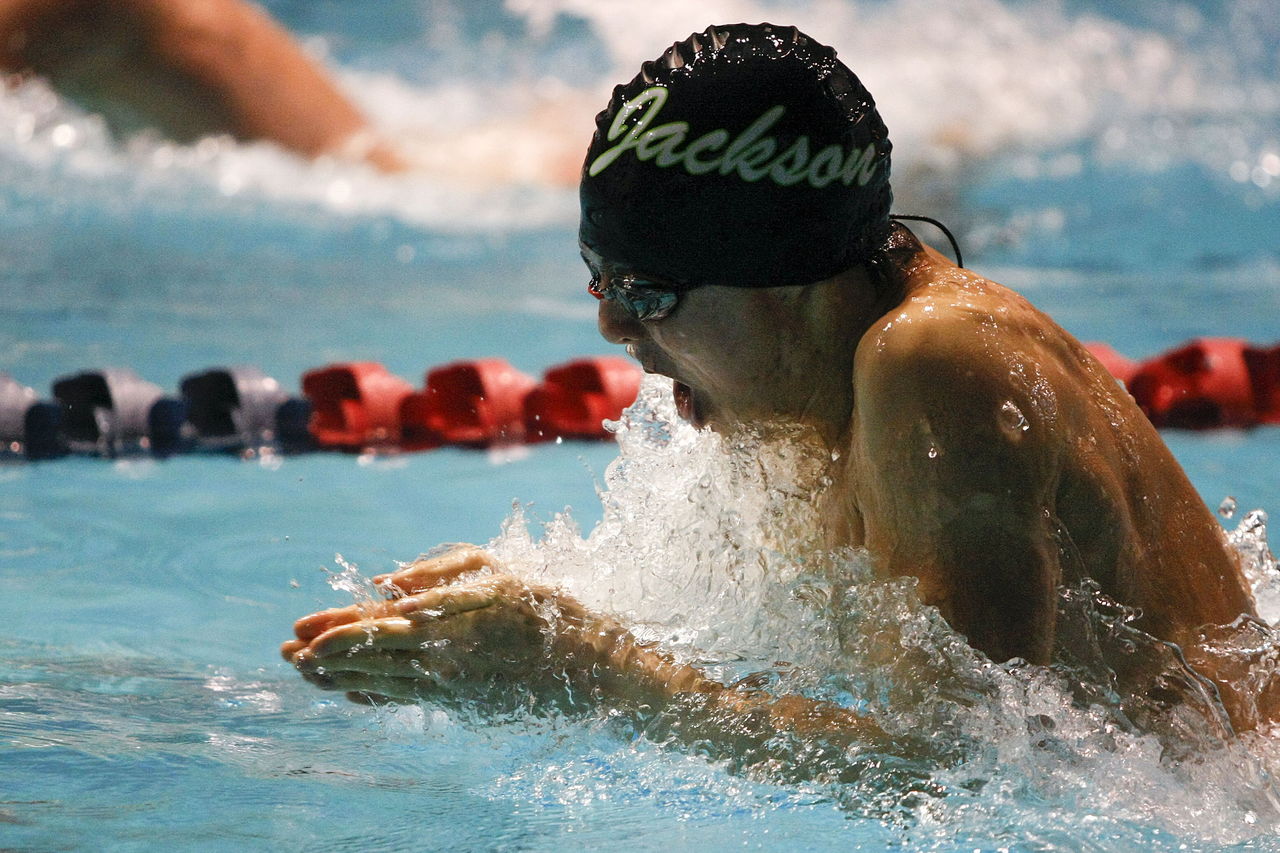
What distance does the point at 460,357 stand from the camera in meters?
7.38

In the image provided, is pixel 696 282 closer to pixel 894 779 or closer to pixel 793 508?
pixel 793 508

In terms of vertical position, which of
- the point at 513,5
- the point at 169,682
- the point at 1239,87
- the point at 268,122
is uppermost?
the point at 513,5

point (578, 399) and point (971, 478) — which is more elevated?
point (578, 399)

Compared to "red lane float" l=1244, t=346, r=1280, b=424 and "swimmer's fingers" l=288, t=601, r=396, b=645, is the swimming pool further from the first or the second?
"red lane float" l=1244, t=346, r=1280, b=424

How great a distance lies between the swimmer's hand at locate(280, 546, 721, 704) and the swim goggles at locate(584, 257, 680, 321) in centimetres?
38

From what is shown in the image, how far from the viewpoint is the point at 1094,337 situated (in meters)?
7.82

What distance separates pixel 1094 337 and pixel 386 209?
6.53m

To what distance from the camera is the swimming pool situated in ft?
5.95

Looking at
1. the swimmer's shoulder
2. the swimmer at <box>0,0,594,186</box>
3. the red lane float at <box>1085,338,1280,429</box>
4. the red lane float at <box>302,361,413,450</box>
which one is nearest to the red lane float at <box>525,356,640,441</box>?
the red lane float at <box>302,361,413,450</box>

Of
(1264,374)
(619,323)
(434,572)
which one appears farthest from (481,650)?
(1264,374)

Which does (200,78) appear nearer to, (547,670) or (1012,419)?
(547,670)

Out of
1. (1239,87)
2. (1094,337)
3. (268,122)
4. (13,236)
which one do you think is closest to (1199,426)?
(1094,337)

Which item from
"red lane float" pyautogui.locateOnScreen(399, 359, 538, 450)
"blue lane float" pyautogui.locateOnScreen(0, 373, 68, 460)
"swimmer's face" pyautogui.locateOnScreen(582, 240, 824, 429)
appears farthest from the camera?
"red lane float" pyautogui.locateOnScreen(399, 359, 538, 450)

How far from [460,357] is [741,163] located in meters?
5.87
